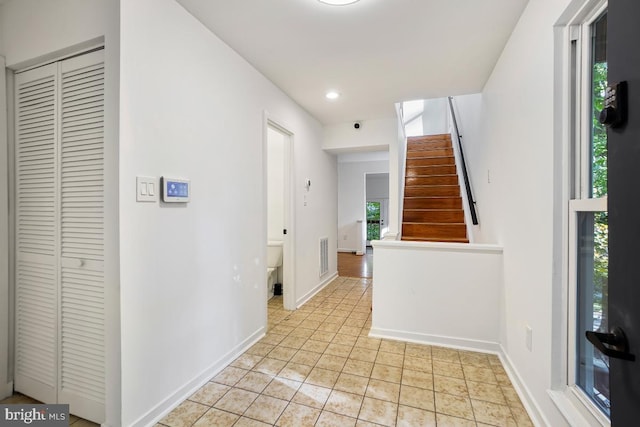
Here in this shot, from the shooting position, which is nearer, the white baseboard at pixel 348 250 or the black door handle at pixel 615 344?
the black door handle at pixel 615 344

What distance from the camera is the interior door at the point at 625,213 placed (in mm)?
682

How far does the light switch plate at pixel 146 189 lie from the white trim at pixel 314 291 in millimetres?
2264

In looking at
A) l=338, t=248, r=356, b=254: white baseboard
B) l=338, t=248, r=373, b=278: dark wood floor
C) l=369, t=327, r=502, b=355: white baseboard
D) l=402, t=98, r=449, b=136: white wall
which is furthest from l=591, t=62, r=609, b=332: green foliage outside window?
l=338, t=248, r=356, b=254: white baseboard

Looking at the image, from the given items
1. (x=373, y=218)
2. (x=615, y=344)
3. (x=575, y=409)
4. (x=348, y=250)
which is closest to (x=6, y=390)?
(x=615, y=344)

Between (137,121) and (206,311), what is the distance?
1.25 metres

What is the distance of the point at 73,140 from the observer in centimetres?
164

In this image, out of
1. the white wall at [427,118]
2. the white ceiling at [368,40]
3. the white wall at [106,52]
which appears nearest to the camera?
the white wall at [106,52]

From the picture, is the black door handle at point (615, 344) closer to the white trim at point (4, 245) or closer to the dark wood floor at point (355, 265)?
the white trim at point (4, 245)

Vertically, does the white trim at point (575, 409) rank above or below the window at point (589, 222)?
below

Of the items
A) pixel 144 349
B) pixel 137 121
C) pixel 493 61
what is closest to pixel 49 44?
pixel 137 121

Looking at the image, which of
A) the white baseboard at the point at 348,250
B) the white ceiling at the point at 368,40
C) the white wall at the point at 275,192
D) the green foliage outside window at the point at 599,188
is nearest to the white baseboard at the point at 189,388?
the white wall at the point at 275,192

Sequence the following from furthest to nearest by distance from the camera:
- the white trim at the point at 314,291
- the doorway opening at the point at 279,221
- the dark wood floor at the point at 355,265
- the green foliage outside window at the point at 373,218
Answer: the green foliage outside window at the point at 373,218 → the dark wood floor at the point at 355,265 → the white trim at the point at 314,291 → the doorway opening at the point at 279,221

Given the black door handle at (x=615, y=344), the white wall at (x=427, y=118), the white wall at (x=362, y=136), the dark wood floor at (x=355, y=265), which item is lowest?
the dark wood floor at (x=355, y=265)

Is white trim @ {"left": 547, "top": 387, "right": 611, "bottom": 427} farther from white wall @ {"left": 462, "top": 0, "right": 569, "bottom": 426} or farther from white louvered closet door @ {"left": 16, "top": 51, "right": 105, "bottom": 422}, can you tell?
white louvered closet door @ {"left": 16, "top": 51, "right": 105, "bottom": 422}
